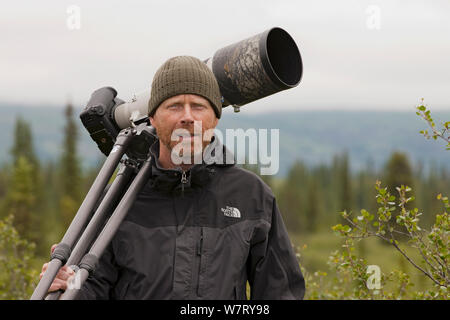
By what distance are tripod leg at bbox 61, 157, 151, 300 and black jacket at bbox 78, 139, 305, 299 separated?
0.40ft

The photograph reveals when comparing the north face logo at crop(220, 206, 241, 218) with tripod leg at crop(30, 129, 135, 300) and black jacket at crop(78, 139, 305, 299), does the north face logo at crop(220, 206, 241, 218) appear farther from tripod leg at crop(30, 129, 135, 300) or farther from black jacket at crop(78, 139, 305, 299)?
→ tripod leg at crop(30, 129, 135, 300)

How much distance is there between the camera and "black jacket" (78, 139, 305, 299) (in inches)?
174

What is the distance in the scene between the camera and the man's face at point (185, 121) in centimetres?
452

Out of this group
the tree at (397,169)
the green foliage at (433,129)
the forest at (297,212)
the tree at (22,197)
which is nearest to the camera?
the green foliage at (433,129)

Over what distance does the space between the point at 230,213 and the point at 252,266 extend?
497 millimetres

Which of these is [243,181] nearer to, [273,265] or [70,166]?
[273,265]

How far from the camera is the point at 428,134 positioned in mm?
6242

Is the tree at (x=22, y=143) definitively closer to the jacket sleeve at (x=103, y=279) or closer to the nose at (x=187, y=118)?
the jacket sleeve at (x=103, y=279)

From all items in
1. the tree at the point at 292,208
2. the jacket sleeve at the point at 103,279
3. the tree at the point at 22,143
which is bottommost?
the tree at the point at 292,208

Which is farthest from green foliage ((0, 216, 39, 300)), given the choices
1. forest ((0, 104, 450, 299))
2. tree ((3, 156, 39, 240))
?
tree ((3, 156, 39, 240))

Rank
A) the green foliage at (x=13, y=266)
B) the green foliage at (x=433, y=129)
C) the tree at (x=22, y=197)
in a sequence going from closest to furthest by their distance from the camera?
the green foliage at (x=433, y=129), the green foliage at (x=13, y=266), the tree at (x=22, y=197)

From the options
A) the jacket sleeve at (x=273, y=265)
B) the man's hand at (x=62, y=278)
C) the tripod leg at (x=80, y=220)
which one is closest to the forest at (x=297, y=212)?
the jacket sleeve at (x=273, y=265)
